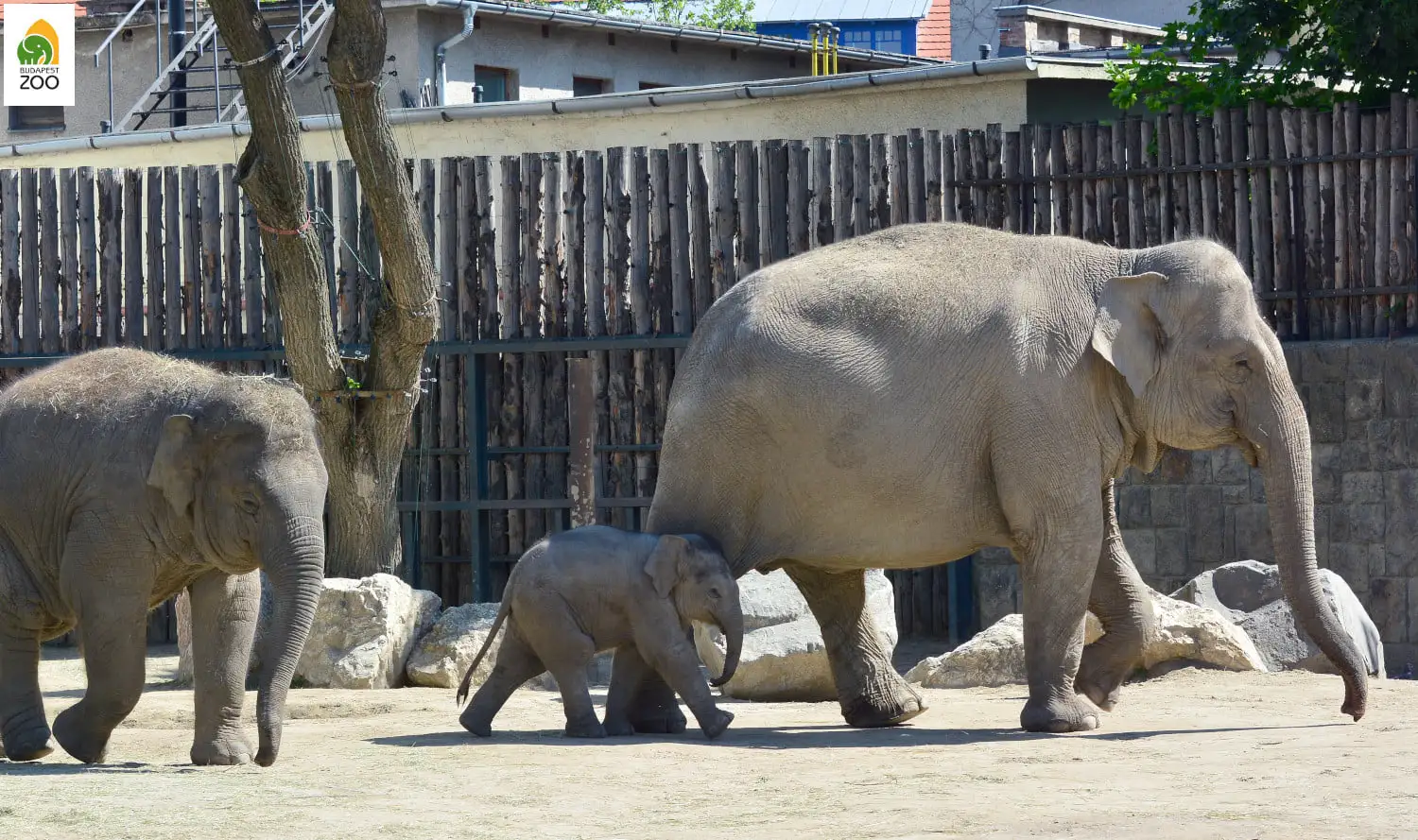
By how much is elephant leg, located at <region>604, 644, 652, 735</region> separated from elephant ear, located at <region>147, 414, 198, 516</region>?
2112 millimetres

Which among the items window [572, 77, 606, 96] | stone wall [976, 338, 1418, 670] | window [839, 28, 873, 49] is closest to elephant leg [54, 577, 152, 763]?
stone wall [976, 338, 1418, 670]

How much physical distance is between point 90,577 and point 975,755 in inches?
140

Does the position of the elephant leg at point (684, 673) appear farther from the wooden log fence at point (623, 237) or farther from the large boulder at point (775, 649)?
the wooden log fence at point (623, 237)

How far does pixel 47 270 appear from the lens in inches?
606

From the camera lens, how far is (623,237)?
14.1m

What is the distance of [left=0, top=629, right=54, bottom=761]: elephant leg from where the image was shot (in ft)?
27.3

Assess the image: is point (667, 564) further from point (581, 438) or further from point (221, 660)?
point (581, 438)

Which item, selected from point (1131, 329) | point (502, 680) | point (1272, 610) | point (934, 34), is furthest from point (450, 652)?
point (934, 34)

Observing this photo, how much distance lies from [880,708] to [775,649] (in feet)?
4.88

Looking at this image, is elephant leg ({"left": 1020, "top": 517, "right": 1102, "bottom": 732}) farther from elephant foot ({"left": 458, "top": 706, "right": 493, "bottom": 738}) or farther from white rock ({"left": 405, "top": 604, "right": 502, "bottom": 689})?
white rock ({"left": 405, "top": 604, "right": 502, "bottom": 689})

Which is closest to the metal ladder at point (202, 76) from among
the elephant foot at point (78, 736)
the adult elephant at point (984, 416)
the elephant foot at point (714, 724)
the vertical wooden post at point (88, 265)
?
the vertical wooden post at point (88, 265)

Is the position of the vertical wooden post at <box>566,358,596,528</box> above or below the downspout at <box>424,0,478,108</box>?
below

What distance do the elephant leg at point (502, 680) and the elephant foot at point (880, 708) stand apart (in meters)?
1.51

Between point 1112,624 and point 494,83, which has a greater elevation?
point 494,83
